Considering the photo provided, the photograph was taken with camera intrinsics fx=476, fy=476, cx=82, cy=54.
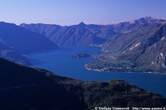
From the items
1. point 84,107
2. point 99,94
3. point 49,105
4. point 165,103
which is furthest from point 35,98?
point 165,103

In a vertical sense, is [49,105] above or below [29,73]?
below

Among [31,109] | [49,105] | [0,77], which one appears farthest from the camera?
[0,77]

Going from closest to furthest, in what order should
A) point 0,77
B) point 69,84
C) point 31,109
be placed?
point 31,109
point 0,77
point 69,84

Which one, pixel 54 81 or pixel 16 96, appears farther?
pixel 54 81

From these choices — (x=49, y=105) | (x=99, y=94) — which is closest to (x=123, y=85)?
(x=99, y=94)

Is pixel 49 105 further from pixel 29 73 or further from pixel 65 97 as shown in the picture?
pixel 29 73

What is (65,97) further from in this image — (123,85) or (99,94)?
(123,85)
